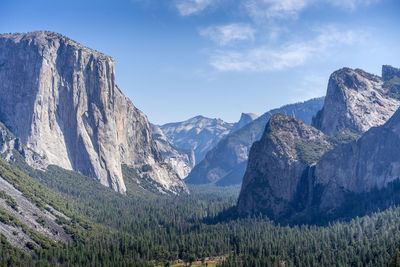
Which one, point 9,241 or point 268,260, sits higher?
point 9,241

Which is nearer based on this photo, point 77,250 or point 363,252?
point 363,252

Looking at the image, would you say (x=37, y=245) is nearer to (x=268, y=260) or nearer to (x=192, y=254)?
(x=192, y=254)

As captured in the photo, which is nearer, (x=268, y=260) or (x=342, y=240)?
(x=268, y=260)

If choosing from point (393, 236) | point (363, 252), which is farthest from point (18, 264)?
point (393, 236)

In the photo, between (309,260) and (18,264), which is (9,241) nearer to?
(18,264)

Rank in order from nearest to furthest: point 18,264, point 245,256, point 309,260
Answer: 1. point 18,264
2. point 309,260
3. point 245,256

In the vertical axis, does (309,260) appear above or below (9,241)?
below

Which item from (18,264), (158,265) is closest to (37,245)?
(18,264)

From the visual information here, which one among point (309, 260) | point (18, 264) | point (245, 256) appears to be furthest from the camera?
point (245, 256)
